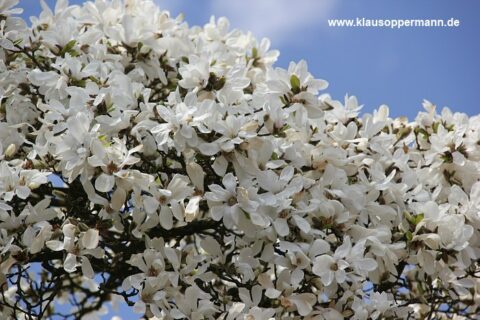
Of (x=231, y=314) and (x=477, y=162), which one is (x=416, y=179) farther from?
(x=231, y=314)

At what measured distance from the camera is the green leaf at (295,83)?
2.19 m

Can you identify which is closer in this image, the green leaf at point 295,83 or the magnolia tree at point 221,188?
the magnolia tree at point 221,188

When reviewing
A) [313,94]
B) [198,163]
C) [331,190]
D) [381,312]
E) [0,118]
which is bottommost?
[381,312]

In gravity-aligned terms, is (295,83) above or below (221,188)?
above

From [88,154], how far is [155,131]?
0.21 m

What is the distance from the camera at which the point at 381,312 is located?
7.25 ft

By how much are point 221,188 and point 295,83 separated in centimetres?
43

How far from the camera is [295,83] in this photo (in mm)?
2201

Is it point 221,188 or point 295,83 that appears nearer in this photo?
point 221,188

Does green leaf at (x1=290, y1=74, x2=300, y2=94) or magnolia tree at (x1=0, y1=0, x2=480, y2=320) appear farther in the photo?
green leaf at (x1=290, y1=74, x2=300, y2=94)

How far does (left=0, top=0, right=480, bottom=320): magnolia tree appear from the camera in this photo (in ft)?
6.73

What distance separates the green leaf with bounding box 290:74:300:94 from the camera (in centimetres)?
219

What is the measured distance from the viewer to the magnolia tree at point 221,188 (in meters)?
2.05

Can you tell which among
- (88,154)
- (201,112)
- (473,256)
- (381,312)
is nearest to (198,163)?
(201,112)
